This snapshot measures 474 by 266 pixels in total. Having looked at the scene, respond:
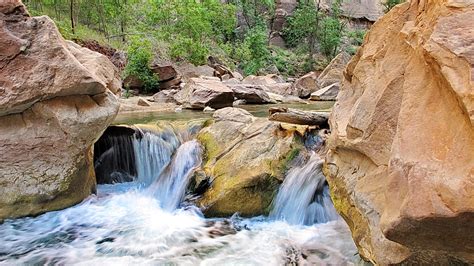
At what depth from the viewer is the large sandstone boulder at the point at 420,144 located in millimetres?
1884

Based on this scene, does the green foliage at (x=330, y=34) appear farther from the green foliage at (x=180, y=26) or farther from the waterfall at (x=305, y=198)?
the waterfall at (x=305, y=198)

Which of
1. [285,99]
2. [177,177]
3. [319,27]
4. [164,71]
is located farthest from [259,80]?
[177,177]

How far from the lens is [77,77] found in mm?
5066

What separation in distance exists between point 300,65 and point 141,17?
12977mm

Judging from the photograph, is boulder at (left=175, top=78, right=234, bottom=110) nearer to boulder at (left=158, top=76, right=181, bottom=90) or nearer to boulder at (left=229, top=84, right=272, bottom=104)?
boulder at (left=229, top=84, right=272, bottom=104)

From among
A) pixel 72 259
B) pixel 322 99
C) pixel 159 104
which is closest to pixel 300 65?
pixel 322 99

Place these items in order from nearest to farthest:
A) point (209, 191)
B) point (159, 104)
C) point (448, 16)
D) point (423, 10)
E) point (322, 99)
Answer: point (448, 16) < point (423, 10) < point (209, 191) < point (159, 104) < point (322, 99)

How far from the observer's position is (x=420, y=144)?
2.11 metres

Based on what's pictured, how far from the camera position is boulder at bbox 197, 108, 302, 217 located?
5.41 metres

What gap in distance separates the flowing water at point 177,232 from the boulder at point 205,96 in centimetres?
640

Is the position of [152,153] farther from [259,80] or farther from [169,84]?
[259,80]

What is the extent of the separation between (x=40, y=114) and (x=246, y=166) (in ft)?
9.56

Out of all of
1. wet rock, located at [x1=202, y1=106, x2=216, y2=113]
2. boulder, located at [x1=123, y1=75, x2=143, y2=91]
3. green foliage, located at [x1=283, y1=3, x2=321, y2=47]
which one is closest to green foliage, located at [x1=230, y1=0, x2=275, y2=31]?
green foliage, located at [x1=283, y1=3, x2=321, y2=47]

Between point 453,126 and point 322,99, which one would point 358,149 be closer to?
point 453,126
